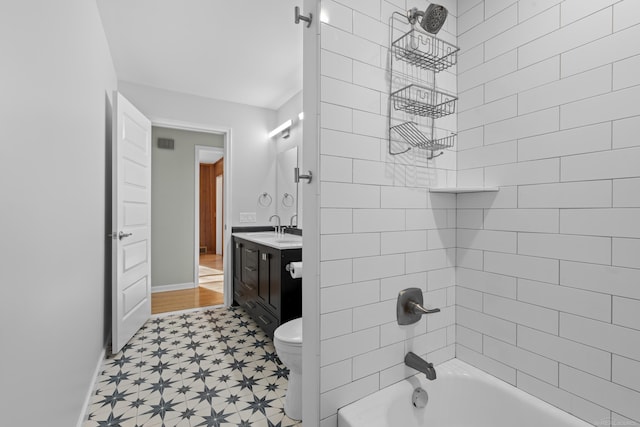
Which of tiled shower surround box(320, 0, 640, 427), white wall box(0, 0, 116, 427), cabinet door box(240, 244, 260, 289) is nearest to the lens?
white wall box(0, 0, 116, 427)

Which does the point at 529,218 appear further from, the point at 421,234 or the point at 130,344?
the point at 130,344

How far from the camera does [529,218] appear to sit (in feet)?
4.06

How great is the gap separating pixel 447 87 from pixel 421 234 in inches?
30.5

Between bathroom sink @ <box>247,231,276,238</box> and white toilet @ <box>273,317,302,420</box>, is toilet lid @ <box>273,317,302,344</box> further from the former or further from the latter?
bathroom sink @ <box>247,231,276,238</box>

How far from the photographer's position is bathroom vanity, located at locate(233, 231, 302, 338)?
2254 millimetres

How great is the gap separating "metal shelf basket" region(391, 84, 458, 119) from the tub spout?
3.65 ft

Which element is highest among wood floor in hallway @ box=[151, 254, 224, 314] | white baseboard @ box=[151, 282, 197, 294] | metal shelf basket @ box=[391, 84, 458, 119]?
metal shelf basket @ box=[391, 84, 458, 119]

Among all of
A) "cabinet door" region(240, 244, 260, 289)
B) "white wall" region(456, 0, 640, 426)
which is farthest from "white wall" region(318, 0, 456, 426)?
"cabinet door" region(240, 244, 260, 289)

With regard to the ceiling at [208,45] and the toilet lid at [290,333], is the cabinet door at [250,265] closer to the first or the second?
the toilet lid at [290,333]

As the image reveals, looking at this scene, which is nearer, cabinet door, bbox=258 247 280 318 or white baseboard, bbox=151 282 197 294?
cabinet door, bbox=258 247 280 318

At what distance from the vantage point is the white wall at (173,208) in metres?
4.14

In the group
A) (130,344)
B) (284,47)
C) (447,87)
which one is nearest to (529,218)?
(447,87)

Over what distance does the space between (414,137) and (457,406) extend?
1.26 metres

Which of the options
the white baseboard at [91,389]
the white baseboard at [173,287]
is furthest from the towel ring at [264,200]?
the white baseboard at [91,389]
